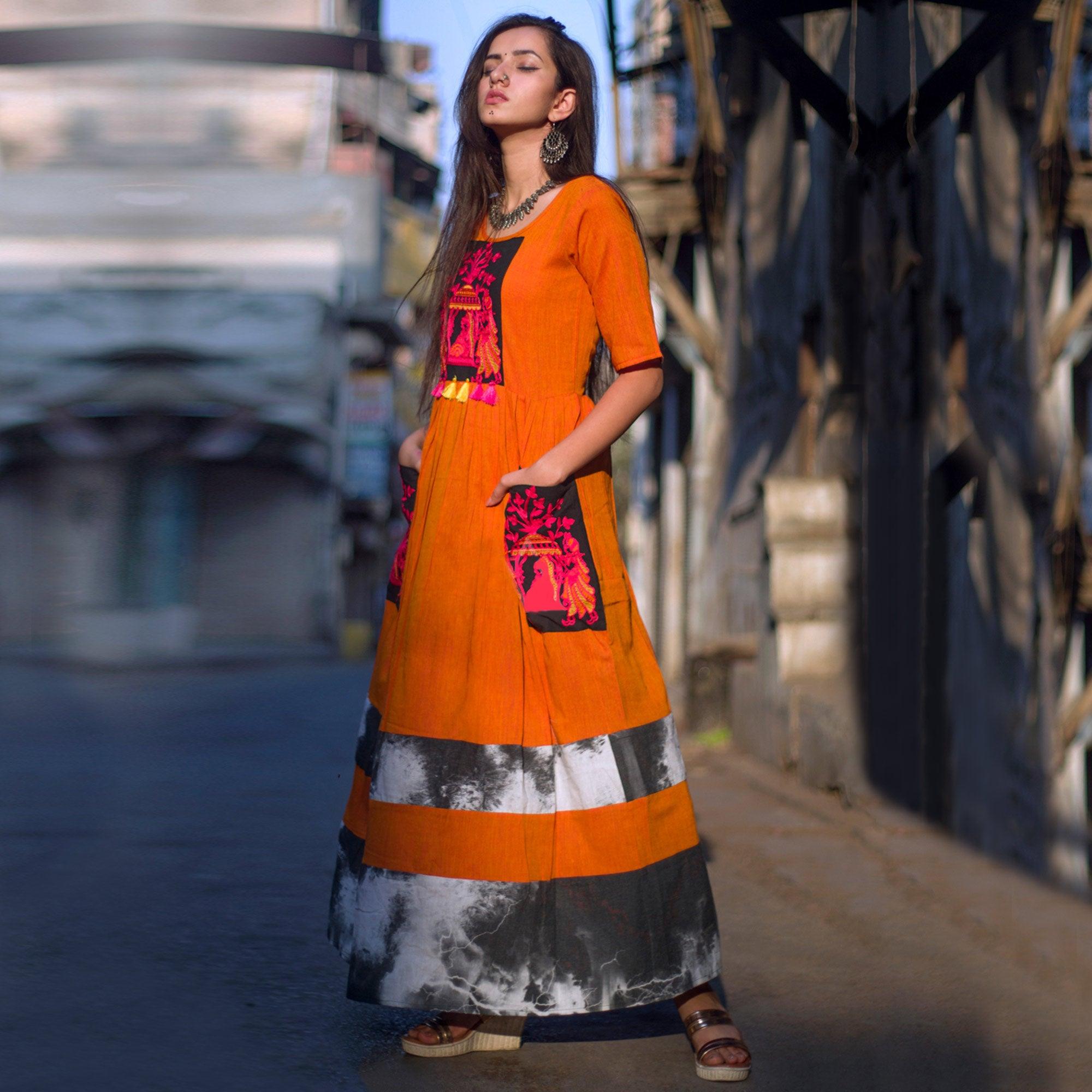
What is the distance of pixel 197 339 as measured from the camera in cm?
1377

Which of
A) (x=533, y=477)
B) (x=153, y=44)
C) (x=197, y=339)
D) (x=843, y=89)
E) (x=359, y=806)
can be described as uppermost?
(x=153, y=44)

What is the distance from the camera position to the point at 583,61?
2.60 m

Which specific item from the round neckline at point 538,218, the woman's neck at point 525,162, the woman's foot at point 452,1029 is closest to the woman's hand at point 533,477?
the round neckline at point 538,218

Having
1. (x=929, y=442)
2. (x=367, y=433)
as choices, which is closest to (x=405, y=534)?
(x=929, y=442)

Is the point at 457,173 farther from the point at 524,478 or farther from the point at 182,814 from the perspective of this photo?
the point at 182,814

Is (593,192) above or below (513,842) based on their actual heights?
above

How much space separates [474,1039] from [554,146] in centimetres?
171

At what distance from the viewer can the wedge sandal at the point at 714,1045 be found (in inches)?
93.3

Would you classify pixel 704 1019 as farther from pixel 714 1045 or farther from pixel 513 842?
pixel 513 842

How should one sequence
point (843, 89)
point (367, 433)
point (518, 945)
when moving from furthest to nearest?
point (367, 433), point (843, 89), point (518, 945)

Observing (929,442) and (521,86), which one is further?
(929,442)

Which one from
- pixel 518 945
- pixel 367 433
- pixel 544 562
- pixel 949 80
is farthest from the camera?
pixel 367 433

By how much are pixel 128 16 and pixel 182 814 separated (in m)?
5.22

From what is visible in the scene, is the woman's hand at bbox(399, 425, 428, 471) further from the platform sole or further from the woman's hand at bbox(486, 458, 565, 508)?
the platform sole
